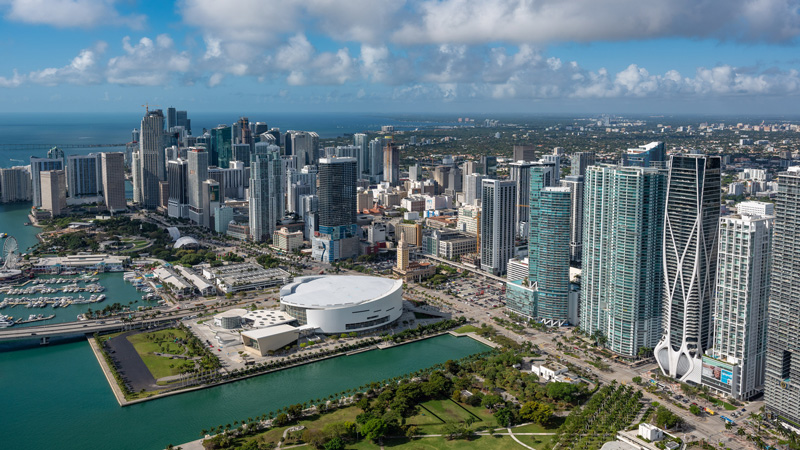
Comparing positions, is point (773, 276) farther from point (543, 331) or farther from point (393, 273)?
point (393, 273)

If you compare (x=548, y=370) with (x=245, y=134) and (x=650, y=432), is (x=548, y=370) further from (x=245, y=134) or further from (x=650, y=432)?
(x=245, y=134)

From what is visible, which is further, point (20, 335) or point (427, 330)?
point (427, 330)

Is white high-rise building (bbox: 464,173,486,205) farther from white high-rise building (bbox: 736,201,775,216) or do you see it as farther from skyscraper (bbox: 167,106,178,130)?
skyscraper (bbox: 167,106,178,130)

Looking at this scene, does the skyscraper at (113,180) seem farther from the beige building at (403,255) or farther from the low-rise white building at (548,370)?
the low-rise white building at (548,370)

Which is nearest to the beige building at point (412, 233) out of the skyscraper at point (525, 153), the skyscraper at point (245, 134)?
the skyscraper at point (525, 153)

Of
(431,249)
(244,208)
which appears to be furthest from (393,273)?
(244,208)

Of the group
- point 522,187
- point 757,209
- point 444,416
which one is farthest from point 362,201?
point 757,209
